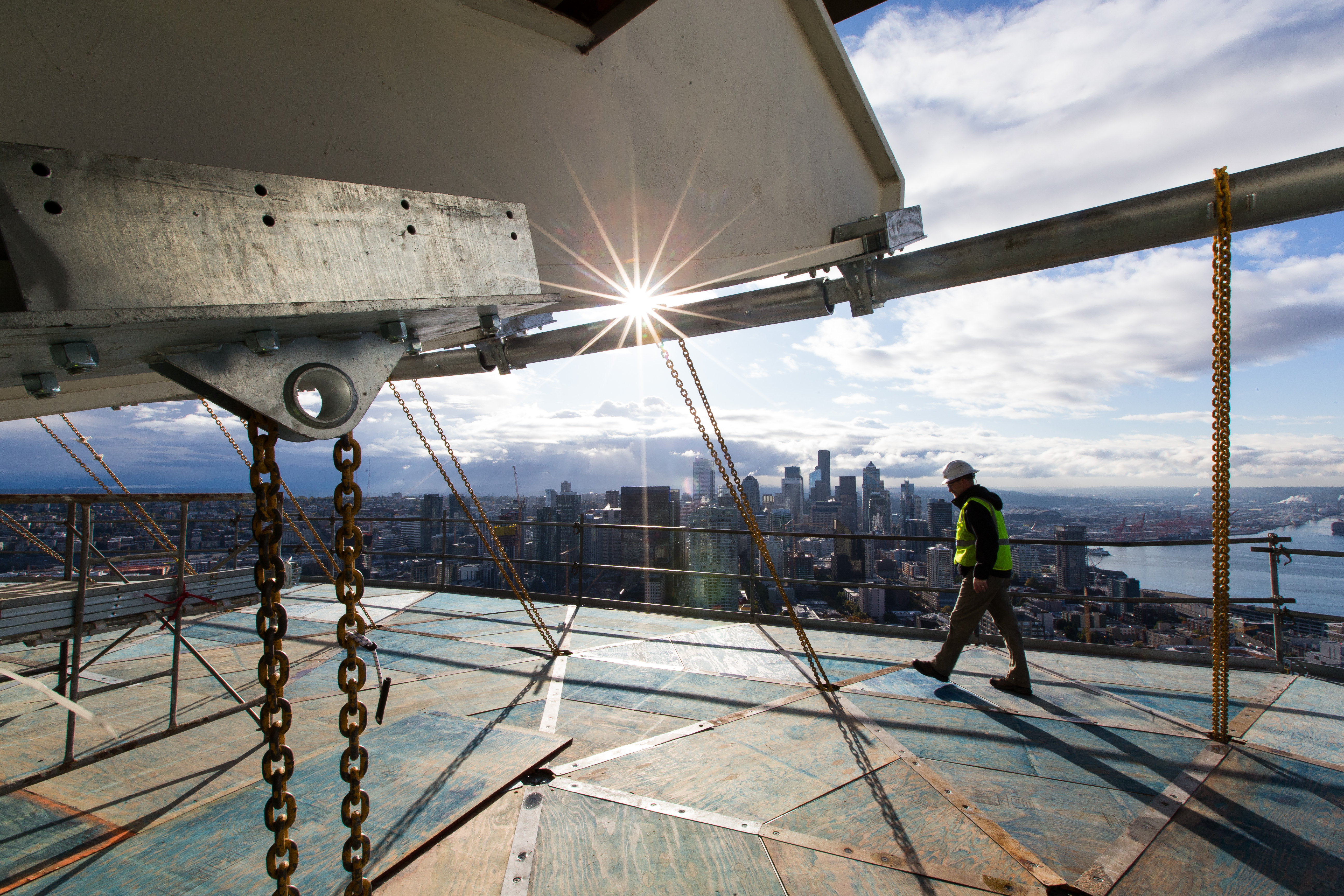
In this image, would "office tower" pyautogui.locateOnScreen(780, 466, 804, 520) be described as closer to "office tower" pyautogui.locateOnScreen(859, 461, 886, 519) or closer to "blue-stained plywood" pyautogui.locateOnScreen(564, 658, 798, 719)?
"office tower" pyautogui.locateOnScreen(859, 461, 886, 519)

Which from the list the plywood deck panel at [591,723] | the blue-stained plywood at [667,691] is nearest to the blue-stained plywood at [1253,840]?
the blue-stained plywood at [667,691]

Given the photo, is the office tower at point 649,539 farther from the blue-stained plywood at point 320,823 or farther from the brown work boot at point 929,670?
the blue-stained plywood at point 320,823

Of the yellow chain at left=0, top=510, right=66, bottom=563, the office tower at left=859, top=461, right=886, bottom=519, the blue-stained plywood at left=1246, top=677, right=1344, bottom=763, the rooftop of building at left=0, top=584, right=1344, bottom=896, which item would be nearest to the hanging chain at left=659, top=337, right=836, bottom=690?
the rooftop of building at left=0, top=584, right=1344, bottom=896

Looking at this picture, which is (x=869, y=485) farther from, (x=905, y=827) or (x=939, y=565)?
(x=905, y=827)

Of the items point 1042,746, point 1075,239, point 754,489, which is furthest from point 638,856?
point 754,489

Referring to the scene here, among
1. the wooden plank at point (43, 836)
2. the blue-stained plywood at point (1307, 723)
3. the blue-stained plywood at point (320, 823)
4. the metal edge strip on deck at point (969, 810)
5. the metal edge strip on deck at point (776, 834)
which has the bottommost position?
the blue-stained plywood at point (1307, 723)


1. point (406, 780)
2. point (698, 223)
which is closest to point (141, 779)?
point (406, 780)

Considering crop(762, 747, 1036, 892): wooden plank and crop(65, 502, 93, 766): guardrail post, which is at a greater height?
crop(65, 502, 93, 766): guardrail post
